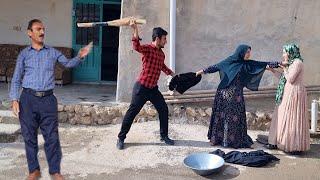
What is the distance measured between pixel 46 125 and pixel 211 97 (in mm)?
3919

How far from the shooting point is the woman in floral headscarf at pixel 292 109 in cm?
728

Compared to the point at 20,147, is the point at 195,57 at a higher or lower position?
higher

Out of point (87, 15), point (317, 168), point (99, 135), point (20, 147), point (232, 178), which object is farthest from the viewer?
point (87, 15)

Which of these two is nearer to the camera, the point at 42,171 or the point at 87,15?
the point at 42,171

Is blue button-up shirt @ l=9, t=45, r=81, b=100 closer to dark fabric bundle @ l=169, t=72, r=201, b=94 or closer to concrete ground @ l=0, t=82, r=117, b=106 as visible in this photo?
dark fabric bundle @ l=169, t=72, r=201, b=94

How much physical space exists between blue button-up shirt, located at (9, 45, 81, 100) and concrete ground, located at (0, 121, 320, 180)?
1425 mm

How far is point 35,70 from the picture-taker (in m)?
5.48

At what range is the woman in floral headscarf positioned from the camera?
23.9 ft

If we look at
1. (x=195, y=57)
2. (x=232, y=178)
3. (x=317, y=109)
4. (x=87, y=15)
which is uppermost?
(x=87, y=15)

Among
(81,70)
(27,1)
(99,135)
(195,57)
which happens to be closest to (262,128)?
(195,57)

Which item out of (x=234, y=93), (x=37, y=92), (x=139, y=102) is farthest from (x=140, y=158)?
(x=37, y=92)

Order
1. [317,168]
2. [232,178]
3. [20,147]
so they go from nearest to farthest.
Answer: [232,178] < [317,168] < [20,147]

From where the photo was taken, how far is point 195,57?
8.76 metres

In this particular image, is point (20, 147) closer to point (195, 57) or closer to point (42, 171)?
point (42, 171)
